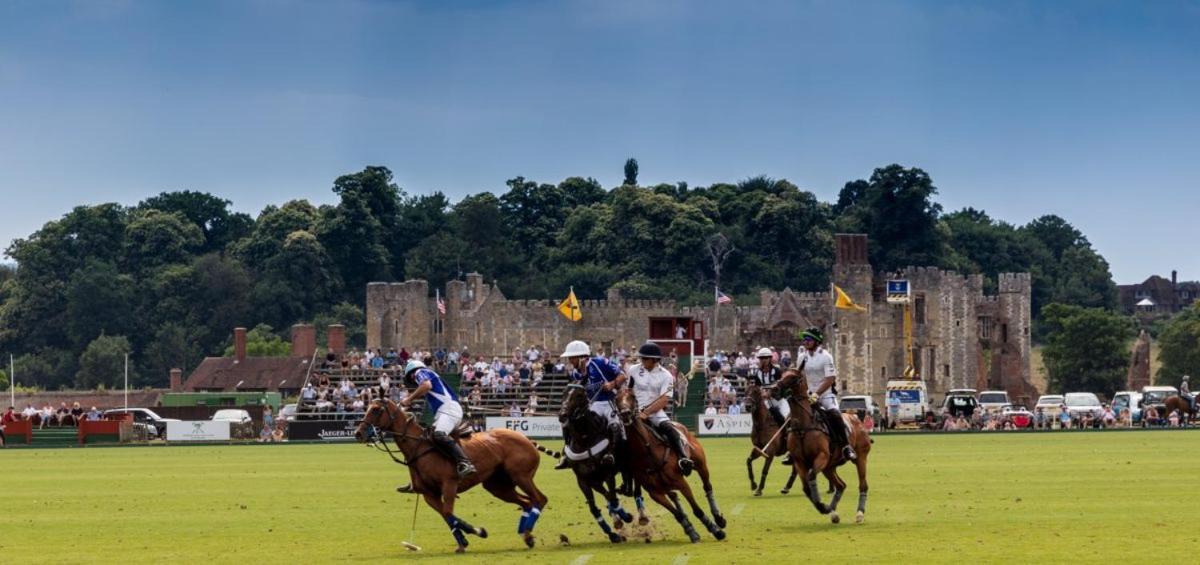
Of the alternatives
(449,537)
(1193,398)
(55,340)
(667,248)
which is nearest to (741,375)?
(1193,398)

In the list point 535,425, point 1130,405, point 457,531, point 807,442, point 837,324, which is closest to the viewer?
point 457,531

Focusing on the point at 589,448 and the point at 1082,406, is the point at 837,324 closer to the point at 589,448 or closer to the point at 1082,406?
the point at 1082,406

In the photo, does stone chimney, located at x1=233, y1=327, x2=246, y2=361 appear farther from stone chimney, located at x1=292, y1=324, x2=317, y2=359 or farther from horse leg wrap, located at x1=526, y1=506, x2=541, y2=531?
horse leg wrap, located at x1=526, y1=506, x2=541, y2=531

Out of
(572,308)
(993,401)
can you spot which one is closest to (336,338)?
(572,308)

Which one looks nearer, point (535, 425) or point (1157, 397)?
point (535, 425)

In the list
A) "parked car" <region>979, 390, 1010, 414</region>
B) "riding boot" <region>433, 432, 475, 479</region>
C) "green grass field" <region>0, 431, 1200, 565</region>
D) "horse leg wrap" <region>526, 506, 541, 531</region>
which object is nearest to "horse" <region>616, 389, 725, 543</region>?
"green grass field" <region>0, 431, 1200, 565</region>

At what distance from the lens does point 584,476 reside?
797 inches

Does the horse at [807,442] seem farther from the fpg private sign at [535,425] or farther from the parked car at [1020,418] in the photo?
the parked car at [1020,418]

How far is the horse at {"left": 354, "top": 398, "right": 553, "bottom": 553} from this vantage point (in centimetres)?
2000

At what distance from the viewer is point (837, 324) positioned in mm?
104312

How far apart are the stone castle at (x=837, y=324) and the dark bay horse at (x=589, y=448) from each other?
265 feet

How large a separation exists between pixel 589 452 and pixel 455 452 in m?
1.28

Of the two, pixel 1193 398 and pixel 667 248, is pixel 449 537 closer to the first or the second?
pixel 1193 398

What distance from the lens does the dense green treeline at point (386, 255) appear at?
132 meters
